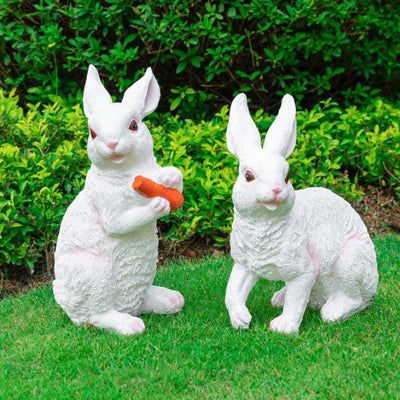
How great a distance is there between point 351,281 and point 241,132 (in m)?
1.06

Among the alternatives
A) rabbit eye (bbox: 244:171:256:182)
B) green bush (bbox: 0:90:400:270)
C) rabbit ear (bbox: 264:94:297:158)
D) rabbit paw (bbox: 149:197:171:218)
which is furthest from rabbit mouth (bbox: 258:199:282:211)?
green bush (bbox: 0:90:400:270)

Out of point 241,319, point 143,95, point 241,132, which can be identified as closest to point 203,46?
point 143,95

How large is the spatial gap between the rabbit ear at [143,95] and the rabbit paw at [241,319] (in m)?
1.24

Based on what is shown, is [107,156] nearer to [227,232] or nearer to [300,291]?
[300,291]

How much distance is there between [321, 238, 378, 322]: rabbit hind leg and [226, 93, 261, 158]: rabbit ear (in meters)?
0.82

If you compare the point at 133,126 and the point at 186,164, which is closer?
the point at 133,126

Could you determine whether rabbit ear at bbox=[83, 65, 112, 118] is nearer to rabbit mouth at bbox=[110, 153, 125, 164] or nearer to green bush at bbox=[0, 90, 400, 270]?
rabbit mouth at bbox=[110, 153, 125, 164]

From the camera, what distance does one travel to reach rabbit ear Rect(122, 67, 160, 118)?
155 inches

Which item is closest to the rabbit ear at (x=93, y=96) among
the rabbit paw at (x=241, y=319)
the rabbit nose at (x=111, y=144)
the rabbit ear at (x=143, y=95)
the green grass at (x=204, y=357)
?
the rabbit ear at (x=143, y=95)

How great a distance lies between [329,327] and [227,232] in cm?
186

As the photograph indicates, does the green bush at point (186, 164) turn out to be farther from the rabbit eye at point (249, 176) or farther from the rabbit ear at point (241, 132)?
the rabbit eye at point (249, 176)

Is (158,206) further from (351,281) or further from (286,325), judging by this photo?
(351,281)

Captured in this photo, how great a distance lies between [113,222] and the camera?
392 cm

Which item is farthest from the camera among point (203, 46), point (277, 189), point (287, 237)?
point (203, 46)
